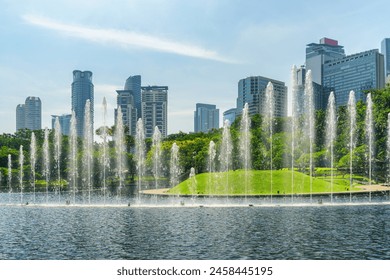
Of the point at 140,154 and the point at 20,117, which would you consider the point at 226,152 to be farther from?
the point at 20,117

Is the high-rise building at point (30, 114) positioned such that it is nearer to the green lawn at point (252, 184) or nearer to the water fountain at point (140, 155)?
the water fountain at point (140, 155)

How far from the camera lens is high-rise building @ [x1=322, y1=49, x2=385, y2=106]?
17112cm

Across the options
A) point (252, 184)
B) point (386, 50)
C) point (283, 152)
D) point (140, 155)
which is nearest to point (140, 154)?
point (140, 155)

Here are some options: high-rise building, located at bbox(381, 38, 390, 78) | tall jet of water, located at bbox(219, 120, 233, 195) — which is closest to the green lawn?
tall jet of water, located at bbox(219, 120, 233, 195)

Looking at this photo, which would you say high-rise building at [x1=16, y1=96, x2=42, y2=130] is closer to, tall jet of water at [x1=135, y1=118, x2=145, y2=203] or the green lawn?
tall jet of water at [x1=135, y1=118, x2=145, y2=203]

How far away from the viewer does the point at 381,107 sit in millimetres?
79312

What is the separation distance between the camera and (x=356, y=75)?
618 feet

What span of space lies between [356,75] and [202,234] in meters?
176

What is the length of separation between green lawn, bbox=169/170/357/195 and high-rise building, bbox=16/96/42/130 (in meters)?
104

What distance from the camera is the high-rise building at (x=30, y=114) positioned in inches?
6107

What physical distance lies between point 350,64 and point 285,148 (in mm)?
132532

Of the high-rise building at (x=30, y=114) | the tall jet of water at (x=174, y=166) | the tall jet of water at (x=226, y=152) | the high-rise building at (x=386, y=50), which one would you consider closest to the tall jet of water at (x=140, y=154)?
the tall jet of water at (x=174, y=166)
